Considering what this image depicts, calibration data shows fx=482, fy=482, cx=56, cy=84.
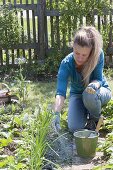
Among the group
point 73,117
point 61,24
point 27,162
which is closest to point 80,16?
point 61,24

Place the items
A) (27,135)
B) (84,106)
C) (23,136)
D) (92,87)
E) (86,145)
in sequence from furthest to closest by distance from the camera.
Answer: (84,106)
(92,87)
(23,136)
(86,145)
(27,135)

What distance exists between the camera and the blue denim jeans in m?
4.49

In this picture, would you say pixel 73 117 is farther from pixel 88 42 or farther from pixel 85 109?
pixel 88 42

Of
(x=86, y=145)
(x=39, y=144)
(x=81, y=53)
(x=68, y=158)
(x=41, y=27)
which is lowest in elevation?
(x=68, y=158)

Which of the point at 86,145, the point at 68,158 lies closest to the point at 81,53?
the point at 86,145

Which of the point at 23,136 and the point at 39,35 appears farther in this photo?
the point at 39,35

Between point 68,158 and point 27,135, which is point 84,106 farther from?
point 27,135

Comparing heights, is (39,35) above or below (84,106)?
above

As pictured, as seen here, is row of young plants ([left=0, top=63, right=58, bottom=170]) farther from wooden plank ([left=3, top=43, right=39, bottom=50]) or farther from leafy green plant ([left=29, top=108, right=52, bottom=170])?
wooden plank ([left=3, top=43, right=39, bottom=50])

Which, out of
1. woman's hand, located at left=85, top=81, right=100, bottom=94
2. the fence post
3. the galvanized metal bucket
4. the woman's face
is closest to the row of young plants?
the galvanized metal bucket

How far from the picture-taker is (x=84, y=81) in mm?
4617

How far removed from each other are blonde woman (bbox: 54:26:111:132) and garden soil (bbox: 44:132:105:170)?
23 cm

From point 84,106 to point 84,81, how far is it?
0.97ft

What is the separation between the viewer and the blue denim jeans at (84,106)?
4492 millimetres
